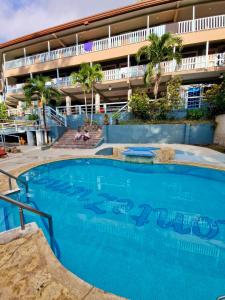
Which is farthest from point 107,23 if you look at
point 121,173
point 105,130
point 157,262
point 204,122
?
point 157,262

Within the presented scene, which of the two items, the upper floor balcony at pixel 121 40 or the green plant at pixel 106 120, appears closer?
the upper floor balcony at pixel 121 40

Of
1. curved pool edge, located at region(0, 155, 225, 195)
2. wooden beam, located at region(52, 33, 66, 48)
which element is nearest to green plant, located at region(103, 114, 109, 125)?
curved pool edge, located at region(0, 155, 225, 195)

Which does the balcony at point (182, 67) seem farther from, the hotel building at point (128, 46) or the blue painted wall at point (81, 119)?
the blue painted wall at point (81, 119)

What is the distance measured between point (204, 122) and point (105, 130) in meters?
8.00

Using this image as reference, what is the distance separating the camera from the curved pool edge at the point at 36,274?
2256mm

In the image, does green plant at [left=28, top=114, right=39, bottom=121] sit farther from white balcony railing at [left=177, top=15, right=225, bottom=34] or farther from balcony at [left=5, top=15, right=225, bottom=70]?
white balcony railing at [left=177, top=15, right=225, bottom=34]

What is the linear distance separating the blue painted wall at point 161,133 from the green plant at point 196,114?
1.08 metres

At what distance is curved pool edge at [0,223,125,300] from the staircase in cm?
1061

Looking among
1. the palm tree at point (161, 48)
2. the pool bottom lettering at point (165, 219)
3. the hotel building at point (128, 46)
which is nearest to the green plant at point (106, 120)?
the hotel building at point (128, 46)

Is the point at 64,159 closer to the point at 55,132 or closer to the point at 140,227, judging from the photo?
the point at 55,132

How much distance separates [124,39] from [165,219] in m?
18.0

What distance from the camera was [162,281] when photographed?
114 inches

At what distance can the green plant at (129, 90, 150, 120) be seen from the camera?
14.8 metres

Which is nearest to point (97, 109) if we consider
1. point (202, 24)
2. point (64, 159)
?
point (64, 159)
